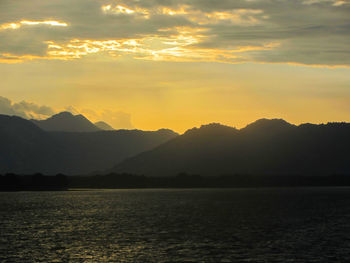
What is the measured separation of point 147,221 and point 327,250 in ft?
187

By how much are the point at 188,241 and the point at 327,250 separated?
21.8 metres

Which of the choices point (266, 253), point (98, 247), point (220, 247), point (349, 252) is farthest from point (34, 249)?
point (349, 252)

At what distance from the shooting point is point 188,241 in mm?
79250

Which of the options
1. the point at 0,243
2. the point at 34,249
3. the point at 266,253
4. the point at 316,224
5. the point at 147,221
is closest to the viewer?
the point at 266,253

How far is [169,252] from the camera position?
67.6 meters

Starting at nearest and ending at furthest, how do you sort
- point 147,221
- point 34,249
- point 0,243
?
point 34,249, point 0,243, point 147,221

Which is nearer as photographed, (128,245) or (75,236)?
(128,245)

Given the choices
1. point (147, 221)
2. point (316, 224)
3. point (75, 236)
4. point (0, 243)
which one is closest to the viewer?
point (0, 243)

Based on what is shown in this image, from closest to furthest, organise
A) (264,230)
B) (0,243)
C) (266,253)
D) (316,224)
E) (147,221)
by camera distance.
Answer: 1. (266,253)
2. (0,243)
3. (264,230)
4. (316,224)
5. (147,221)

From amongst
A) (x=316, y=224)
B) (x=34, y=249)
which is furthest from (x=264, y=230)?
(x=34, y=249)

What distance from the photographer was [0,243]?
3046 inches

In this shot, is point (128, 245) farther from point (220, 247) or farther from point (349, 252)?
point (349, 252)

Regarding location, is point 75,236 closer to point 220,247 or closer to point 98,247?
point 98,247

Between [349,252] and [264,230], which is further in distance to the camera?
[264,230]
